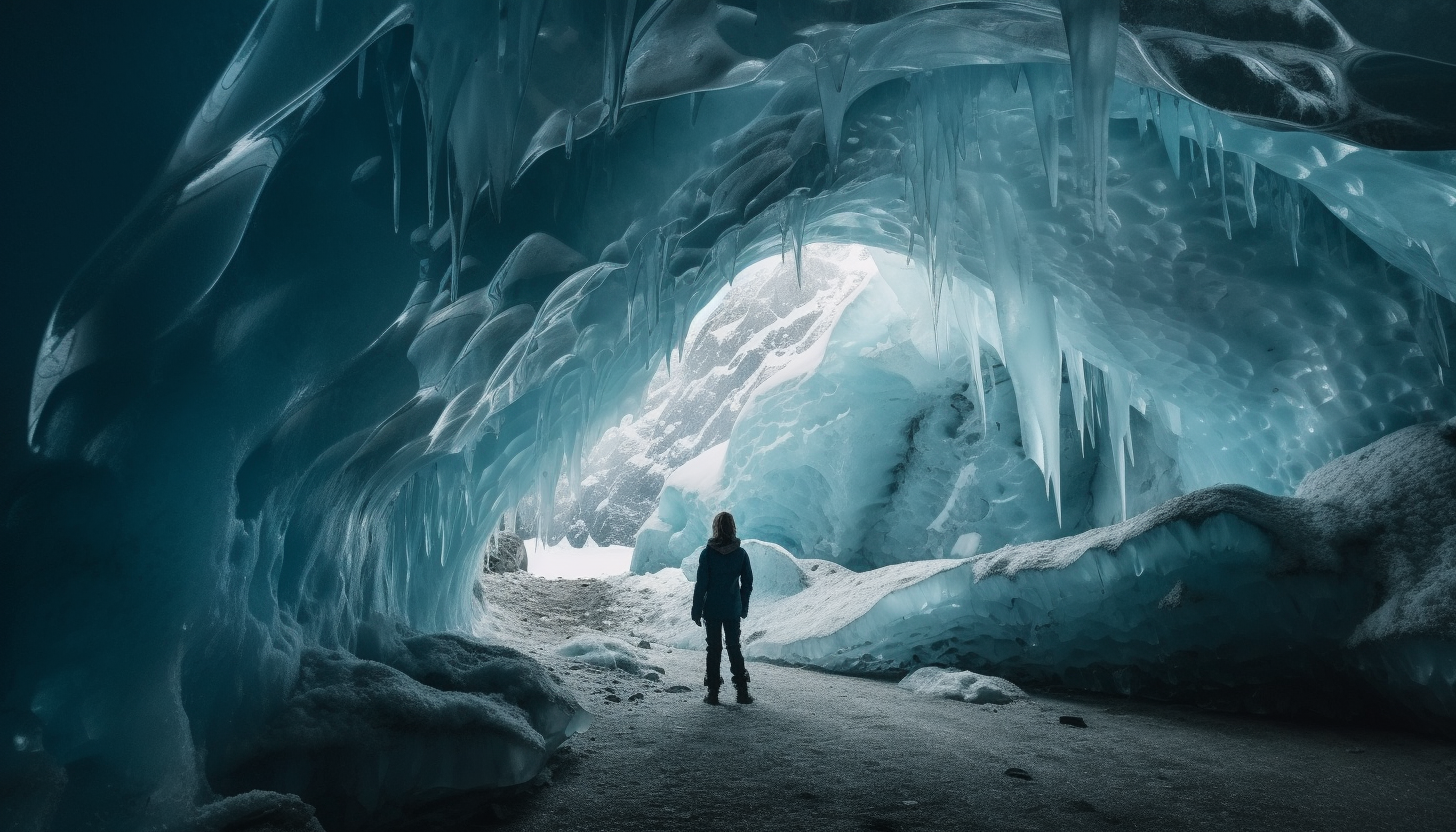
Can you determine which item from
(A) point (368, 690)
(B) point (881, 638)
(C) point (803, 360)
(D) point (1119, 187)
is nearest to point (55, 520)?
(A) point (368, 690)

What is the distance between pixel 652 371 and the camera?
8.69m

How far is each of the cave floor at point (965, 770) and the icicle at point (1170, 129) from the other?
3.66 metres

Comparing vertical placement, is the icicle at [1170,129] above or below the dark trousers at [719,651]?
above

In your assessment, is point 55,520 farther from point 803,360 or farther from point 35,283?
point 803,360

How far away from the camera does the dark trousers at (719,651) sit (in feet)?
14.5

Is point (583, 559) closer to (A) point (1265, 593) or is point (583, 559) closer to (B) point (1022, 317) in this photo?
(B) point (1022, 317)

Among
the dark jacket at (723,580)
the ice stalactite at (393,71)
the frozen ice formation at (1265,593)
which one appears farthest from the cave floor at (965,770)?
Result: the ice stalactite at (393,71)

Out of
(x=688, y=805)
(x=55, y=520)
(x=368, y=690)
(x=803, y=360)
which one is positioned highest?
(x=803, y=360)

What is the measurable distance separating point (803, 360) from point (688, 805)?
12.7 meters

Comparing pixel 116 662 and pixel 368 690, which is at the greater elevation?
pixel 116 662

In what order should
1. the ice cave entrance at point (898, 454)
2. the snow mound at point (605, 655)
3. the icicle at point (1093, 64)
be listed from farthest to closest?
the ice cave entrance at point (898, 454) → the snow mound at point (605, 655) → the icicle at point (1093, 64)

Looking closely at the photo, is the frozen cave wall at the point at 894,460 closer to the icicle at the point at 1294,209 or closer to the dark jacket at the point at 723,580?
the icicle at the point at 1294,209

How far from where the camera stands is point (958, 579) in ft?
19.1

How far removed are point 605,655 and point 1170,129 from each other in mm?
5471
